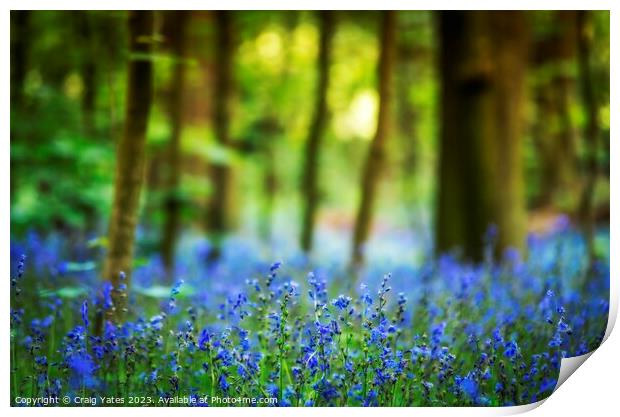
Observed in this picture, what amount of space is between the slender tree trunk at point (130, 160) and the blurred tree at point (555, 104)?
558cm

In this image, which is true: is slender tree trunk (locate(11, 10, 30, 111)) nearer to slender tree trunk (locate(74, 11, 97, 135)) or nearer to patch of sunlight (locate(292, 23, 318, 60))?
slender tree trunk (locate(74, 11, 97, 135))

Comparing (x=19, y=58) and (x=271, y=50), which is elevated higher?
(x=271, y=50)

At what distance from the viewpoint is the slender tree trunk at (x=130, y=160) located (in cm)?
362

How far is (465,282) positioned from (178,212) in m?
4.09

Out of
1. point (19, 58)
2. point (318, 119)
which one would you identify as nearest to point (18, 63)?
point (19, 58)

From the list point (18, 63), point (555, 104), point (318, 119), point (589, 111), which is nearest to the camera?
point (589, 111)

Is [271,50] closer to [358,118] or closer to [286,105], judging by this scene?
[286,105]

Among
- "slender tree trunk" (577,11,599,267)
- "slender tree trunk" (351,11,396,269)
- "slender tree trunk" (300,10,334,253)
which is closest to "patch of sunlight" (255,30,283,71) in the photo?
"slender tree trunk" (300,10,334,253)

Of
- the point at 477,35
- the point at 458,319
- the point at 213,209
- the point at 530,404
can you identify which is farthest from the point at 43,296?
the point at 213,209

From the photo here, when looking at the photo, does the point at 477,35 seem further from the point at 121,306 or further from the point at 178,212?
the point at 121,306

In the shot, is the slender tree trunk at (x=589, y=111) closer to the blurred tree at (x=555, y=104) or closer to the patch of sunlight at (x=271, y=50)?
the blurred tree at (x=555, y=104)

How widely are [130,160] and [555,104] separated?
899cm

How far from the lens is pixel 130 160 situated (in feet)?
11.9

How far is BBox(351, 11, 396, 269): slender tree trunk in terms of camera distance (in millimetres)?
6391
